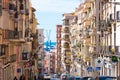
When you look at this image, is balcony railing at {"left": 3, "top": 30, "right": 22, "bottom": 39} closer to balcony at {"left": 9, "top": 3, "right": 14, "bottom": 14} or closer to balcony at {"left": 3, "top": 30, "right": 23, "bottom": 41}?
balcony at {"left": 3, "top": 30, "right": 23, "bottom": 41}

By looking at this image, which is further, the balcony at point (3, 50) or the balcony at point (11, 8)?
the balcony at point (11, 8)

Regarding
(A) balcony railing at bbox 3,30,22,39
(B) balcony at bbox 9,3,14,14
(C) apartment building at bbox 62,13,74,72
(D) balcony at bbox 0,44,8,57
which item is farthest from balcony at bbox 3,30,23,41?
(C) apartment building at bbox 62,13,74,72

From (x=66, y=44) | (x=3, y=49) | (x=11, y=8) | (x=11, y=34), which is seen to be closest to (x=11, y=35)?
(x=11, y=34)

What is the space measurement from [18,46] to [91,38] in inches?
652

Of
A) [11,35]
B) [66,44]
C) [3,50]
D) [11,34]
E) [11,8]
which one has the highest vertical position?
[11,8]

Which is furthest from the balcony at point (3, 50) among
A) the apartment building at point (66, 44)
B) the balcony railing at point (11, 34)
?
the apartment building at point (66, 44)

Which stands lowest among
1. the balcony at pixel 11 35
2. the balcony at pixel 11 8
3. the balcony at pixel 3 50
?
the balcony at pixel 3 50

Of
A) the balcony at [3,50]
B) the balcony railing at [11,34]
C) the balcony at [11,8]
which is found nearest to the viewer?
the balcony at [3,50]

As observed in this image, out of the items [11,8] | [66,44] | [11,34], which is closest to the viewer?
[11,8]

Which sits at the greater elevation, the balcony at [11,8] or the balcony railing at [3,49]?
the balcony at [11,8]

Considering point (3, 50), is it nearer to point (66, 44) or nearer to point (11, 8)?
point (11, 8)

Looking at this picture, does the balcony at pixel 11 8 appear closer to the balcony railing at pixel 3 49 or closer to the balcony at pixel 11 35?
the balcony at pixel 11 35

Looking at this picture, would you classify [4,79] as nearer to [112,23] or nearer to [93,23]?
[112,23]

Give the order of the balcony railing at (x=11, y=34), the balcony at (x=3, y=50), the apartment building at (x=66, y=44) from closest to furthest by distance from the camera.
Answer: the balcony at (x=3, y=50) → the balcony railing at (x=11, y=34) → the apartment building at (x=66, y=44)
